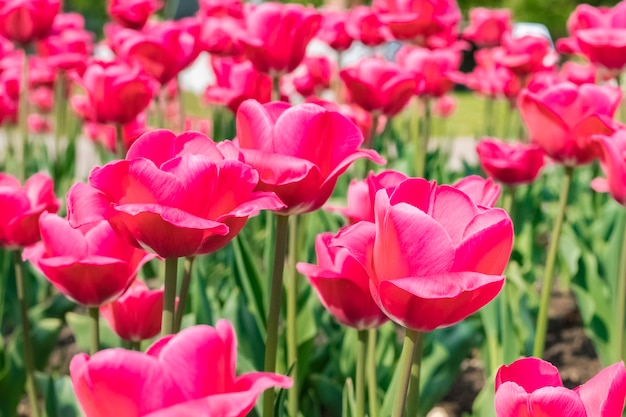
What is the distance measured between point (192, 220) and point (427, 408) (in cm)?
108

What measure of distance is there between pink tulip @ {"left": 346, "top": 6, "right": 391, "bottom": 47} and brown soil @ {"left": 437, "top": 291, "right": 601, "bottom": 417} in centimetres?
104

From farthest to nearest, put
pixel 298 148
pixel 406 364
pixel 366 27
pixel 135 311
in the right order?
pixel 366 27
pixel 135 311
pixel 298 148
pixel 406 364

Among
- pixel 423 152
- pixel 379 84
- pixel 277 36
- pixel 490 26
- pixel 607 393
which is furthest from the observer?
pixel 490 26

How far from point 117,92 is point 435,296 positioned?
1.30m

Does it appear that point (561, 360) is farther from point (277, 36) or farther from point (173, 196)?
point (173, 196)

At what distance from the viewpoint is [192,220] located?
0.75m

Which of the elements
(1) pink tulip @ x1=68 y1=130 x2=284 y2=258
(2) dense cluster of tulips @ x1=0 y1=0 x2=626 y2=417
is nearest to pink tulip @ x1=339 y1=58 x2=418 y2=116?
(2) dense cluster of tulips @ x1=0 y1=0 x2=626 y2=417

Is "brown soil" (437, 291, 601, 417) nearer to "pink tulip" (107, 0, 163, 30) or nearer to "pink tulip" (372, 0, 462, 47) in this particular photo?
"pink tulip" (372, 0, 462, 47)

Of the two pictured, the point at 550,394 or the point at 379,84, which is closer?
the point at 550,394

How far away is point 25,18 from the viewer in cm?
224

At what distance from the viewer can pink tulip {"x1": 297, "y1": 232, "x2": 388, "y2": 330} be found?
3.29ft

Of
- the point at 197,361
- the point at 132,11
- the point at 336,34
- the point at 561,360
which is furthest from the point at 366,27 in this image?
the point at 197,361

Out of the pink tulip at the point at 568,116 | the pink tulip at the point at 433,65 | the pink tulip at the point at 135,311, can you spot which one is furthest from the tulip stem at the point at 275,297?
the pink tulip at the point at 433,65

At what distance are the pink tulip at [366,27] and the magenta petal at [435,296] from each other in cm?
201
